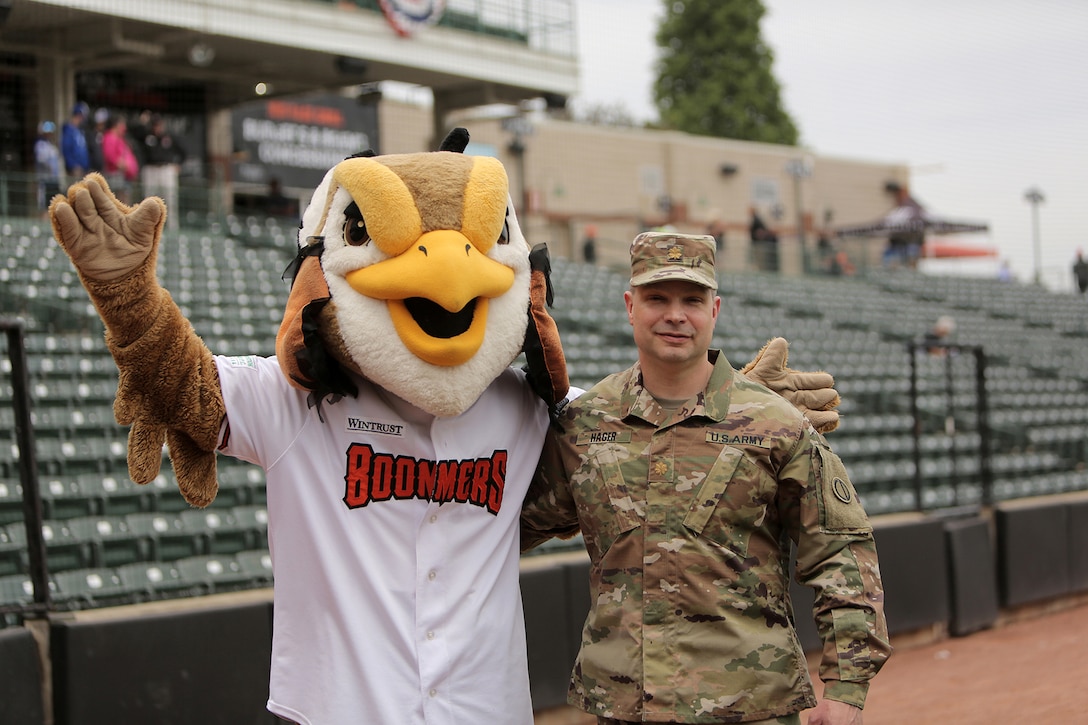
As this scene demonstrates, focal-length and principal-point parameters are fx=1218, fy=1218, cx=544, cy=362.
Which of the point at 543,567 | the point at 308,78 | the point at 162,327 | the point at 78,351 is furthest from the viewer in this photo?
the point at 308,78

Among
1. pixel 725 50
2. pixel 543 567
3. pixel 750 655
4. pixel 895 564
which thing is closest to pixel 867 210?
pixel 725 50

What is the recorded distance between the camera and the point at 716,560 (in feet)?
9.06

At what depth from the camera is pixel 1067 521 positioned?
27.6 feet

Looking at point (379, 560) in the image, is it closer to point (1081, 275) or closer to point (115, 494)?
point (115, 494)

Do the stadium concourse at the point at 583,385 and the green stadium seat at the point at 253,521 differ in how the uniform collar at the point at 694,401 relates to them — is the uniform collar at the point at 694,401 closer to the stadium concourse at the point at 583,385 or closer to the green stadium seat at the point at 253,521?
the stadium concourse at the point at 583,385

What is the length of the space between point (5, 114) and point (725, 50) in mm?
31787

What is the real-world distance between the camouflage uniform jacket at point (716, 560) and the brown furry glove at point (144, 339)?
2.90 ft

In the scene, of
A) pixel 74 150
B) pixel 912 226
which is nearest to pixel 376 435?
pixel 74 150

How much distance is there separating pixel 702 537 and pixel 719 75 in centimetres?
3991

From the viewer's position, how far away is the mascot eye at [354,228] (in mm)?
2773

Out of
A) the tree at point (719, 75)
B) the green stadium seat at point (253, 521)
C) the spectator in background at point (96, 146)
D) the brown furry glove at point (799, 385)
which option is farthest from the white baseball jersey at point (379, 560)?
the tree at point (719, 75)

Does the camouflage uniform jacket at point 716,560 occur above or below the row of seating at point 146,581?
above

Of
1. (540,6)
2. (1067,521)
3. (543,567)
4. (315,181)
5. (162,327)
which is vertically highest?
(540,6)

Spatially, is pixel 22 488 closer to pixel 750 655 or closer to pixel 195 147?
pixel 750 655
